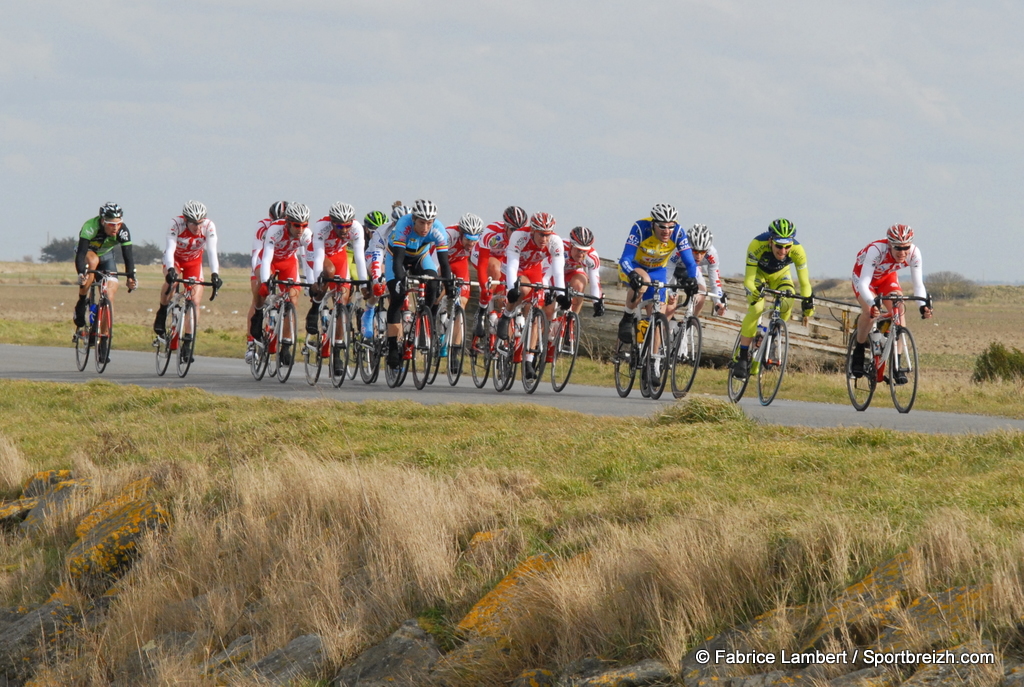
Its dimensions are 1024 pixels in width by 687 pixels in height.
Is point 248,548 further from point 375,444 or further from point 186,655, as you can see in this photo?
point 375,444

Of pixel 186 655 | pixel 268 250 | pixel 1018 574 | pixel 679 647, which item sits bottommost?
pixel 186 655

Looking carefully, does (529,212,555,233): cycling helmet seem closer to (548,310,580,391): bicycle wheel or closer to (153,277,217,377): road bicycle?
(548,310,580,391): bicycle wheel

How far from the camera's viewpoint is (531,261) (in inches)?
691

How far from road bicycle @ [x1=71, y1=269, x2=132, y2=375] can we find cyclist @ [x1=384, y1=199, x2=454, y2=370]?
453cm

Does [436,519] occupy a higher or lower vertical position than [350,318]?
lower

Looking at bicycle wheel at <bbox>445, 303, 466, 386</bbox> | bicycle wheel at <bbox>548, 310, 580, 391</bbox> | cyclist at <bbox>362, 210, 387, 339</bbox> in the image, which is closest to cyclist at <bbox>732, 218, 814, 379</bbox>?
bicycle wheel at <bbox>548, 310, 580, 391</bbox>

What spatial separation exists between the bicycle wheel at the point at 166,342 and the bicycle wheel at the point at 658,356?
7143 millimetres

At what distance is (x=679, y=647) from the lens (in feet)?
21.0

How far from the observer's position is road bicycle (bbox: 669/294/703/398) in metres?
16.3

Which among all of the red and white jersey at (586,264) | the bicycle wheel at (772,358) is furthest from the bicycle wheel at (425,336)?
the bicycle wheel at (772,358)

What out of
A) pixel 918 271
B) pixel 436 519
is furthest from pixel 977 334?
pixel 436 519

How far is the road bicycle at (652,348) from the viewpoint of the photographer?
646 inches

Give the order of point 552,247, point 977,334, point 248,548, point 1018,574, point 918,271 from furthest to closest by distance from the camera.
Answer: point 977,334
point 552,247
point 918,271
point 248,548
point 1018,574

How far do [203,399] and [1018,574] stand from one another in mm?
11364
